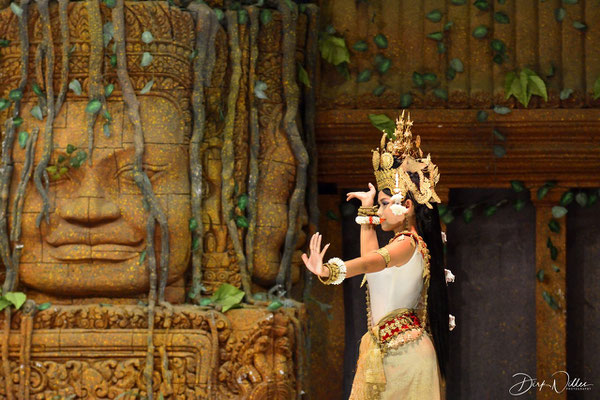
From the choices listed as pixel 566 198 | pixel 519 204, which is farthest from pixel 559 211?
pixel 519 204

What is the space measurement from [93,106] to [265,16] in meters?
0.69

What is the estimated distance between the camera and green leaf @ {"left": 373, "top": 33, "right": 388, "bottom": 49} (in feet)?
16.5

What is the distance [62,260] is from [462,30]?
1.74 metres

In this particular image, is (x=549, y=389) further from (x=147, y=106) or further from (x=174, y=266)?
(x=147, y=106)

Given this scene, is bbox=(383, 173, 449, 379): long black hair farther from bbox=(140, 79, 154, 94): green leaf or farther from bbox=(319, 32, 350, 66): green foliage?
bbox=(319, 32, 350, 66): green foliage

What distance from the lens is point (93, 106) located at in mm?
4488

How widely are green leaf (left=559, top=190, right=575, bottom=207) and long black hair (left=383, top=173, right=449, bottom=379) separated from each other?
1354mm

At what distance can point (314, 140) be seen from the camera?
4957 mm

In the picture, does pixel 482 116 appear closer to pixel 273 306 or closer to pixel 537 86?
Result: pixel 537 86

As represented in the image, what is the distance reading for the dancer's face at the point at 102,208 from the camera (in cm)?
449

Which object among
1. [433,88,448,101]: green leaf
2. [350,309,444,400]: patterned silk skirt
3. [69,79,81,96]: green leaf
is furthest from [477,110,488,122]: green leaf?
[69,79,81,96]: green leaf

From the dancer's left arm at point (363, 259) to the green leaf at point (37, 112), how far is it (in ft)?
4.16

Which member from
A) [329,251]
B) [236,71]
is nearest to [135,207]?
[236,71]

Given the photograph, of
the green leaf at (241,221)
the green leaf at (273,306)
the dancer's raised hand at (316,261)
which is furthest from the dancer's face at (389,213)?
the green leaf at (241,221)
